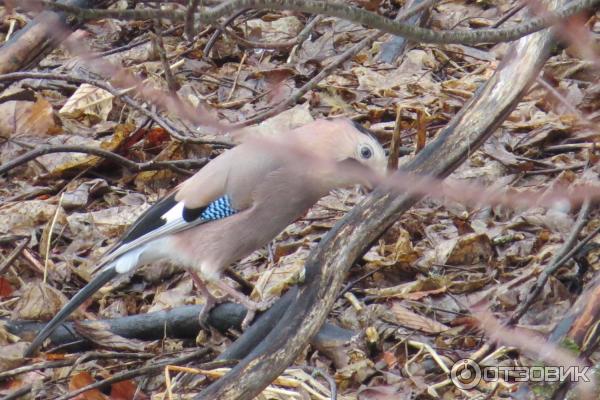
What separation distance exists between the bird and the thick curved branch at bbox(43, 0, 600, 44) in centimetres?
185

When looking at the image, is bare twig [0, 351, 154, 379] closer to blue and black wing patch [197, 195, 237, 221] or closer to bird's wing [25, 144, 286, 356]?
bird's wing [25, 144, 286, 356]

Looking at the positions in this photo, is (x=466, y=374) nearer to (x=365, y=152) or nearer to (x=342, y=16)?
(x=365, y=152)

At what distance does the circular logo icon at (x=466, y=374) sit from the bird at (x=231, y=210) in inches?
30.1

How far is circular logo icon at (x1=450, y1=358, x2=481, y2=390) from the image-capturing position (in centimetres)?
330

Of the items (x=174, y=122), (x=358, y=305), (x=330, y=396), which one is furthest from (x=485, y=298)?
(x=174, y=122)

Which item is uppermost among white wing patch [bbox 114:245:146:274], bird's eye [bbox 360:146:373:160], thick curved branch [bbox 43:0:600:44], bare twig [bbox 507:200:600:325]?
thick curved branch [bbox 43:0:600:44]

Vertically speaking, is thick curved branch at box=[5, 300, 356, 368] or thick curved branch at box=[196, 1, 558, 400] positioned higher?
thick curved branch at box=[196, 1, 558, 400]

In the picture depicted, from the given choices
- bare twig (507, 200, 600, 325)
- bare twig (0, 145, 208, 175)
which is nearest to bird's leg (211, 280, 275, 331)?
bare twig (507, 200, 600, 325)

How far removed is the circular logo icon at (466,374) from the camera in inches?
130

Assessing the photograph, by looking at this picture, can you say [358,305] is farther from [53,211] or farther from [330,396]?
[53,211]

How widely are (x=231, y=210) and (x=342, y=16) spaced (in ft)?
8.19

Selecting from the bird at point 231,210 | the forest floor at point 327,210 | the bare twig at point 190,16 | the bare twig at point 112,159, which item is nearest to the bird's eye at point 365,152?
the bird at point 231,210

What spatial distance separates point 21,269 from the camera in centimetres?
449

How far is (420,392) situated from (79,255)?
6.35ft
